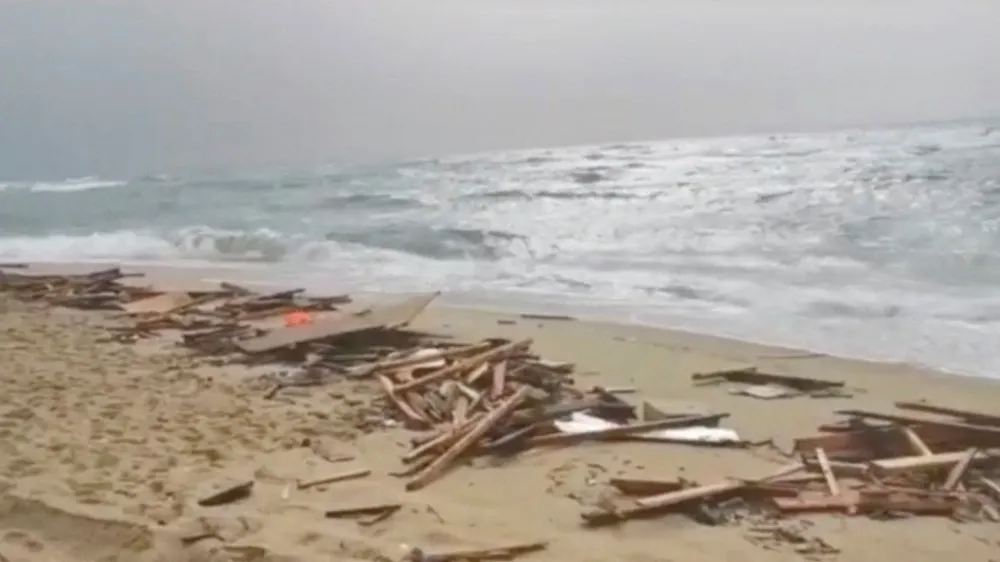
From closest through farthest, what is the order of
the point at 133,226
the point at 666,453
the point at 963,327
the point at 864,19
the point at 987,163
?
the point at 666,453 → the point at 963,327 → the point at 864,19 → the point at 987,163 → the point at 133,226

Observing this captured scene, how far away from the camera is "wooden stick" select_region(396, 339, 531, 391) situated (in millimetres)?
4996

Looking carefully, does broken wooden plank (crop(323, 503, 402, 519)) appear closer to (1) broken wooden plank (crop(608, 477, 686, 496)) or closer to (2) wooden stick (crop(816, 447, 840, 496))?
(1) broken wooden plank (crop(608, 477, 686, 496))

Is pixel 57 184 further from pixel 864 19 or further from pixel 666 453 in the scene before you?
pixel 666 453

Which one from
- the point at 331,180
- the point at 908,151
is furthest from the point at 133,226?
the point at 908,151

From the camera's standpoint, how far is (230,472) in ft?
12.6

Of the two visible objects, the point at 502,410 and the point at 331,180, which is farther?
the point at 331,180

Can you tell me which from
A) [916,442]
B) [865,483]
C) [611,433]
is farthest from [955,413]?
[611,433]

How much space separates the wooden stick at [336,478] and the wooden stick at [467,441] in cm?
19

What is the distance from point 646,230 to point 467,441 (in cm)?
822

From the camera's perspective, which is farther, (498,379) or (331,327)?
(331,327)

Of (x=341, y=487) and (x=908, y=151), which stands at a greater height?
(x=908, y=151)

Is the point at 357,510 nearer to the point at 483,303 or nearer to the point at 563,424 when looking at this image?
the point at 563,424

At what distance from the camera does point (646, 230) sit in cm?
1208

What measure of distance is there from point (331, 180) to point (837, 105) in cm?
694
